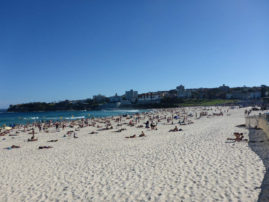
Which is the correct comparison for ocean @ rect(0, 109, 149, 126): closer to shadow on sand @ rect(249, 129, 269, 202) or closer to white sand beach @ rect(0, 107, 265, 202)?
white sand beach @ rect(0, 107, 265, 202)

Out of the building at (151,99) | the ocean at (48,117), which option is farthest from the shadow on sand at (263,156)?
the building at (151,99)

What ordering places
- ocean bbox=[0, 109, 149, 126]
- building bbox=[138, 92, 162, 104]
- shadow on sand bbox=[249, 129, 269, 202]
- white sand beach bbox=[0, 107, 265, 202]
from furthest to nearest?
building bbox=[138, 92, 162, 104] → ocean bbox=[0, 109, 149, 126] → white sand beach bbox=[0, 107, 265, 202] → shadow on sand bbox=[249, 129, 269, 202]

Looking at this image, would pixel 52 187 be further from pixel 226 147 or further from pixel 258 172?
pixel 226 147

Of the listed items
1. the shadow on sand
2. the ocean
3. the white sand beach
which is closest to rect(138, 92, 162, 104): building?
the ocean

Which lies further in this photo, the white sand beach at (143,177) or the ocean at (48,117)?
the ocean at (48,117)

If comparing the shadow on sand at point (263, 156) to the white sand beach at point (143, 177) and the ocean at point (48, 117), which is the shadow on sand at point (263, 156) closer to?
the white sand beach at point (143, 177)

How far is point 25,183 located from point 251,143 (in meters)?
9.57

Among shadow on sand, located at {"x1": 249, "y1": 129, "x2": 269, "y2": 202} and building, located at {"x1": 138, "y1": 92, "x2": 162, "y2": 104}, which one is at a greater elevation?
building, located at {"x1": 138, "y1": 92, "x2": 162, "y2": 104}

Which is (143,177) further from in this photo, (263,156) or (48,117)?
(48,117)

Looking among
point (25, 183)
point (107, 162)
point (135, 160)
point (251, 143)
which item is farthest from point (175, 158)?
point (25, 183)

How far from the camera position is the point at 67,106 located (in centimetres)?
13438

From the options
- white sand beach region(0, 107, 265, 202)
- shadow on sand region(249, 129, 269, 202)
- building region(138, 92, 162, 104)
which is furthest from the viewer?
building region(138, 92, 162, 104)

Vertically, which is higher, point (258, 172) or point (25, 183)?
point (258, 172)

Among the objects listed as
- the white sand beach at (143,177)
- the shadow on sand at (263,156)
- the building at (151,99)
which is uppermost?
the building at (151,99)
